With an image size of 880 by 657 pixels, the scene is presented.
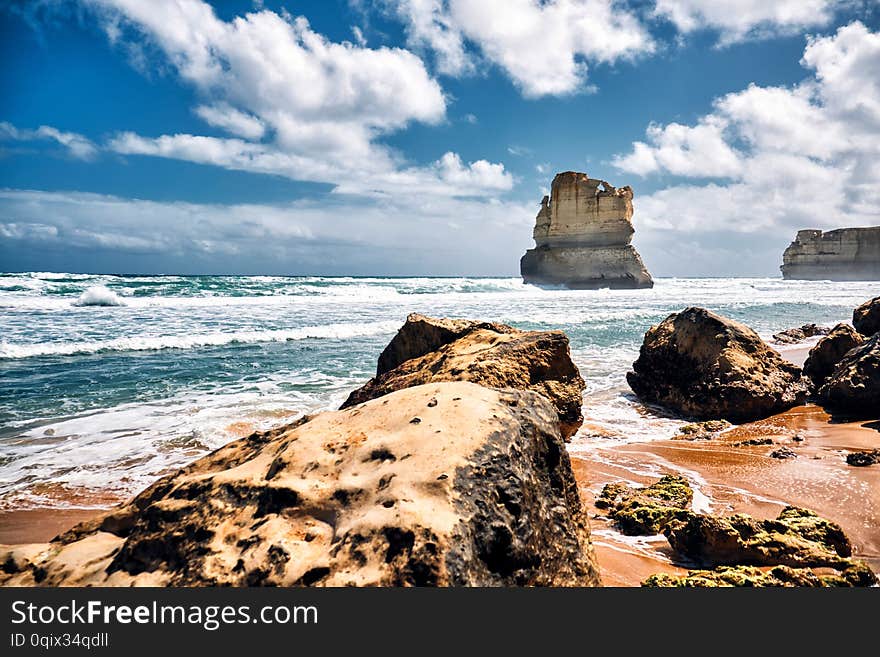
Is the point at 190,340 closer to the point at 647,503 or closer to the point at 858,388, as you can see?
the point at 647,503

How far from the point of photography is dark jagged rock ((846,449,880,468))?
14.3ft

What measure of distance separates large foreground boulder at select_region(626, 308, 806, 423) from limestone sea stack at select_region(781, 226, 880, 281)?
261 ft

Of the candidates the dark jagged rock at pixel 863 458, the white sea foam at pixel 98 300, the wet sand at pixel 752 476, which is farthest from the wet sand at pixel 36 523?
the white sea foam at pixel 98 300

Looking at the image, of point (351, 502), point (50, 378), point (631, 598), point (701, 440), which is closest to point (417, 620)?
point (351, 502)

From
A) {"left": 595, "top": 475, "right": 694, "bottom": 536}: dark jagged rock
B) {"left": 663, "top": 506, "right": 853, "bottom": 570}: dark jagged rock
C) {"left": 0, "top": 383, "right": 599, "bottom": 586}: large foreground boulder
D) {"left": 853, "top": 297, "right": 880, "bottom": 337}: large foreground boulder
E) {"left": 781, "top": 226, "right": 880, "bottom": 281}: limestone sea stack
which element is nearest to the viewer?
{"left": 0, "top": 383, "right": 599, "bottom": 586}: large foreground boulder

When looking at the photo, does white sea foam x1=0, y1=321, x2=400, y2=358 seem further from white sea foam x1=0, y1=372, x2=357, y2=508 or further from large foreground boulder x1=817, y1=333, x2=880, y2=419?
large foreground boulder x1=817, y1=333, x2=880, y2=419

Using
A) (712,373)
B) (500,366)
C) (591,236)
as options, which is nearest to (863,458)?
(712,373)

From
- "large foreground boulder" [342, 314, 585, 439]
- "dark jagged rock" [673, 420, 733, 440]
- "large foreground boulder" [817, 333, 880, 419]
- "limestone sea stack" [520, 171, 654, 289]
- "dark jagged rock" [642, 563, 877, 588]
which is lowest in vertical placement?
"dark jagged rock" [673, 420, 733, 440]

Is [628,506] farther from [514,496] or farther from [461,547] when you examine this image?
[461,547]

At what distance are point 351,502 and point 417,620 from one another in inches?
20.9

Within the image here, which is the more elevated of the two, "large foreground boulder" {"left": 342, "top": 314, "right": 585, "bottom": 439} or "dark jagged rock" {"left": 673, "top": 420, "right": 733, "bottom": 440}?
"large foreground boulder" {"left": 342, "top": 314, "right": 585, "bottom": 439}

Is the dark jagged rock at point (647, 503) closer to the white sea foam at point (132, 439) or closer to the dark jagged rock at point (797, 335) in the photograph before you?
the white sea foam at point (132, 439)

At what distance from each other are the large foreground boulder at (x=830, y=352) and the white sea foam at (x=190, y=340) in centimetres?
1003

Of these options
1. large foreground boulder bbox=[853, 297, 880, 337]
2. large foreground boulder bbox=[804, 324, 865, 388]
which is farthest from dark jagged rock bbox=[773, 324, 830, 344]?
large foreground boulder bbox=[804, 324, 865, 388]
